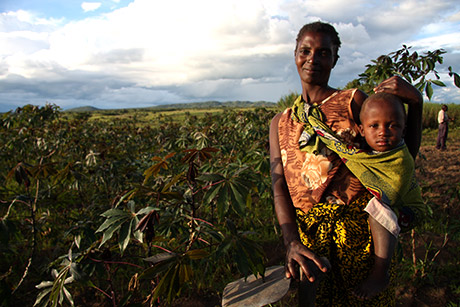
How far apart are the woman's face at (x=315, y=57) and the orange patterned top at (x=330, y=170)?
105mm

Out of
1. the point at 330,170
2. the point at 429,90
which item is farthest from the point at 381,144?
the point at 429,90

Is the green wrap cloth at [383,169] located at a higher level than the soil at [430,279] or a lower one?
higher

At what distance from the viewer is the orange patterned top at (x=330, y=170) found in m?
1.12

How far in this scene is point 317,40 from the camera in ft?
3.73

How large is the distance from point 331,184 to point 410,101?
432mm

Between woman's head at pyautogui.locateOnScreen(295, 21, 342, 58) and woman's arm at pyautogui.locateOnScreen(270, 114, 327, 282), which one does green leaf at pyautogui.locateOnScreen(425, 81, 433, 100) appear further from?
woman's arm at pyautogui.locateOnScreen(270, 114, 327, 282)

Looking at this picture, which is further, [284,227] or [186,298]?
[186,298]

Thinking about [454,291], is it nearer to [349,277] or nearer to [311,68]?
[349,277]

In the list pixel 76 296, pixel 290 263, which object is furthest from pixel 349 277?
pixel 76 296

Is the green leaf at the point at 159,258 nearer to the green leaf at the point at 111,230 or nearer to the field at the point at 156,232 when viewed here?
the field at the point at 156,232

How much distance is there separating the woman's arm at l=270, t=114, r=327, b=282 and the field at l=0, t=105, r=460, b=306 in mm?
132

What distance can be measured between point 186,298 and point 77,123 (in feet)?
18.3

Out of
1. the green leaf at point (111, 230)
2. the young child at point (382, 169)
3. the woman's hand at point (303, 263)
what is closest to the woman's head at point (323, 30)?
the young child at point (382, 169)

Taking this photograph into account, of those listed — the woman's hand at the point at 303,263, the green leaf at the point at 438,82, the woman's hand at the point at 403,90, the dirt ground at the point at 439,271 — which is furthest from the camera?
the dirt ground at the point at 439,271
